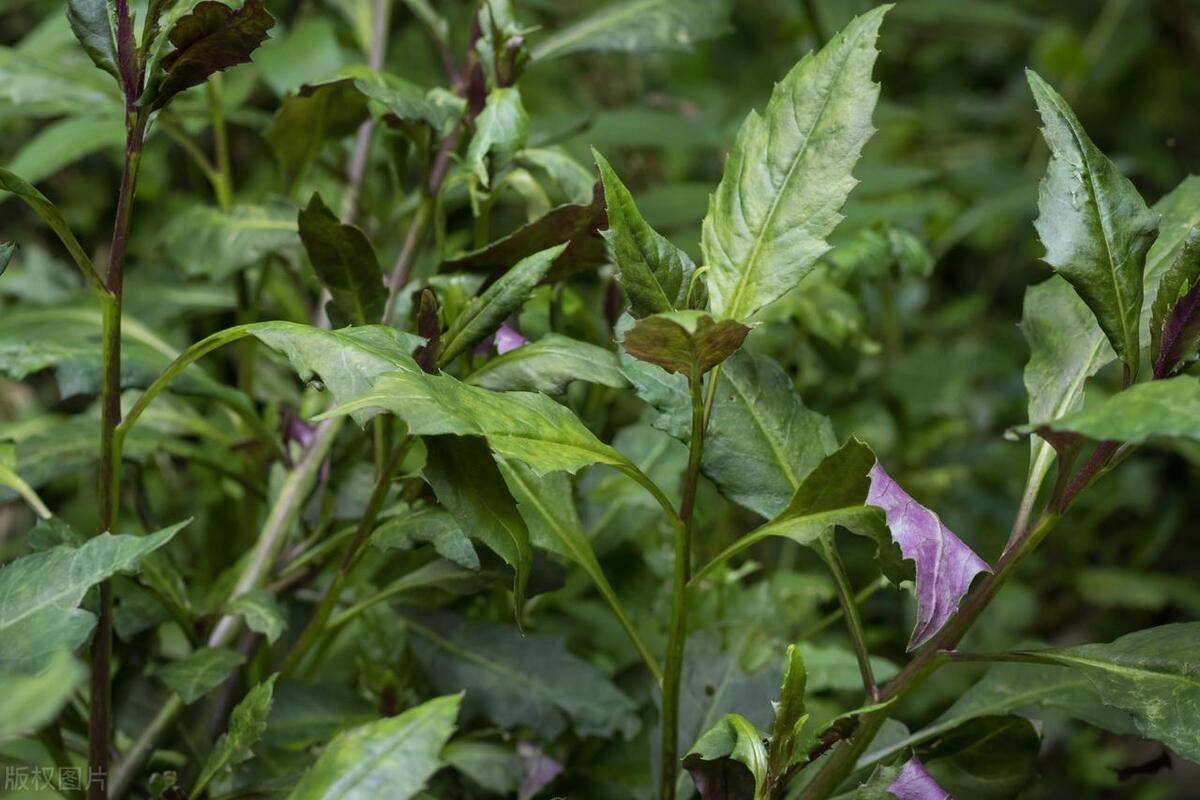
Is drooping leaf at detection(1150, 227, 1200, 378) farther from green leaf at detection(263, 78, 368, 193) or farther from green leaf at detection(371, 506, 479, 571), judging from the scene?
green leaf at detection(263, 78, 368, 193)

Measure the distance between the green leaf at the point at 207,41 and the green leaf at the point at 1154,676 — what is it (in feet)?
1.78

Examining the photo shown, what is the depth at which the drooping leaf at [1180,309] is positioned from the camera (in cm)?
61

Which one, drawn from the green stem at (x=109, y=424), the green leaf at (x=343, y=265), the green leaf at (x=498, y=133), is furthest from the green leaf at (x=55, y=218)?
the green leaf at (x=498, y=133)

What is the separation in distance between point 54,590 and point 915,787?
472 millimetres

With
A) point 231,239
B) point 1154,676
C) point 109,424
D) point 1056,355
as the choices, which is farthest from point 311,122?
Result: point 1154,676

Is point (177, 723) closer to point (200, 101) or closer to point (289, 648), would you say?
point (289, 648)

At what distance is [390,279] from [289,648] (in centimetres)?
30

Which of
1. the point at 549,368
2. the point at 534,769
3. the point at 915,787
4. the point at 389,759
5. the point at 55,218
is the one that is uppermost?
the point at 55,218

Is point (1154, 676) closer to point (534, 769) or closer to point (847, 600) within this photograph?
point (847, 600)

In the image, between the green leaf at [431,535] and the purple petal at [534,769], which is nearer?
the green leaf at [431,535]

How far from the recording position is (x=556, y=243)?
0.72 m

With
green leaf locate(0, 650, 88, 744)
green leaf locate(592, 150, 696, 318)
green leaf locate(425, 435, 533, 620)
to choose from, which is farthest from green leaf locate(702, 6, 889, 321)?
green leaf locate(0, 650, 88, 744)

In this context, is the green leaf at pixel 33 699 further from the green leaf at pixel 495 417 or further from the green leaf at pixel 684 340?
the green leaf at pixel 684 340

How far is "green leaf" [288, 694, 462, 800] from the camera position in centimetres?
54
